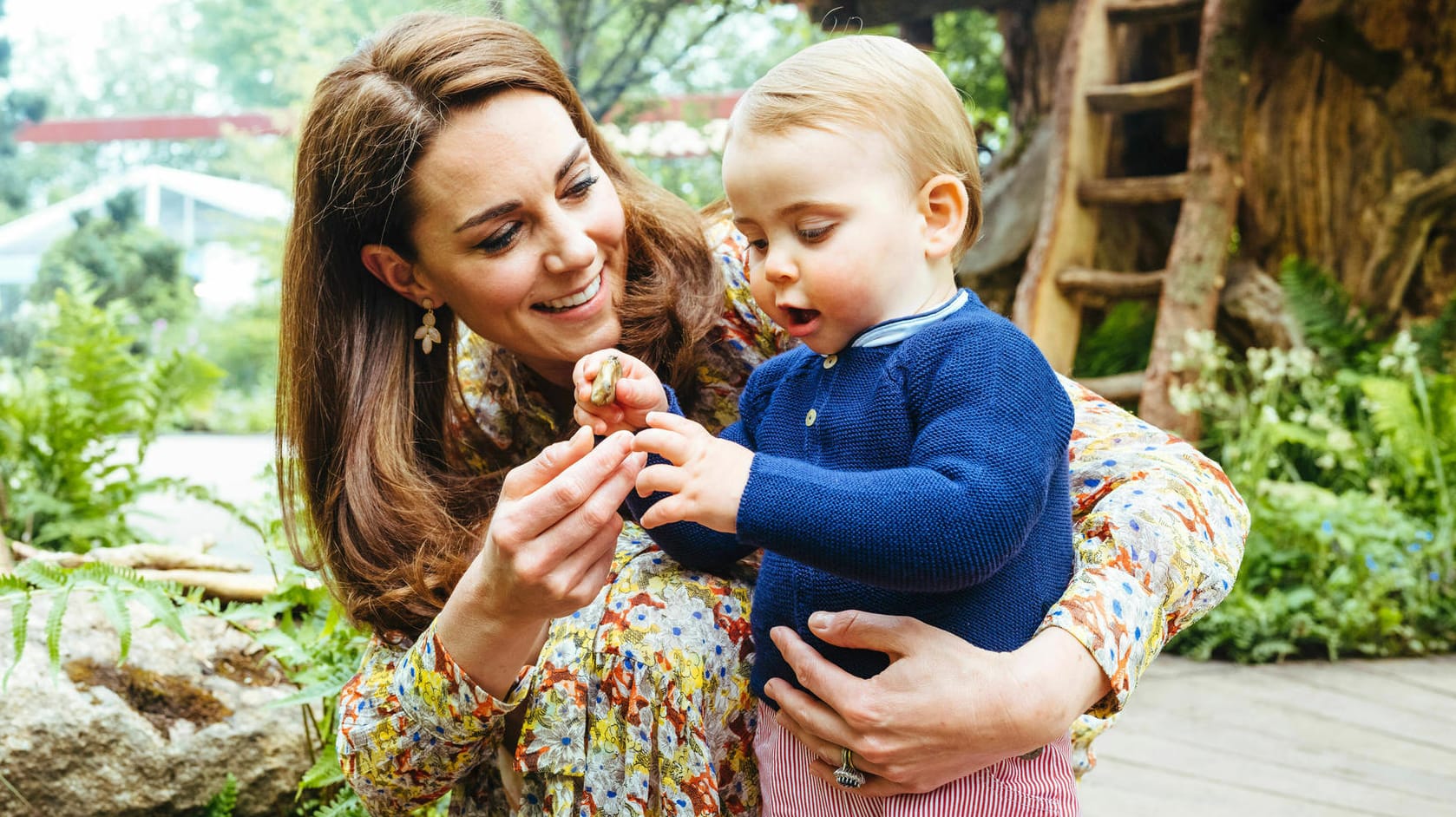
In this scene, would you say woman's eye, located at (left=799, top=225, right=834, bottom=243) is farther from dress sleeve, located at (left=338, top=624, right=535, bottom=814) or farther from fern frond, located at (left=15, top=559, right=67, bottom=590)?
fern frond, located at (left=15, top=559, right=67, bottom=590)

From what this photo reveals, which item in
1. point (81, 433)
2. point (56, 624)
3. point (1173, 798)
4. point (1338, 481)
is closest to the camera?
point (56, 624)

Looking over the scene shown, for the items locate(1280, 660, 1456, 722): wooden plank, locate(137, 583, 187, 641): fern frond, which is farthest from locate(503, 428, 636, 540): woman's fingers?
locate(1280, 660, 1456, 722): wooden plank

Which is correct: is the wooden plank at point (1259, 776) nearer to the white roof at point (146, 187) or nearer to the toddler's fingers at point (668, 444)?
the toddler's fingers at point (668, 444)

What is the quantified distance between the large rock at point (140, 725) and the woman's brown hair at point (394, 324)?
551 millimetres

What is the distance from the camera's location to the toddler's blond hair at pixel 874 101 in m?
1.23

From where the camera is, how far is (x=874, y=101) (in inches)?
48.5

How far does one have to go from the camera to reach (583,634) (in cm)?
150

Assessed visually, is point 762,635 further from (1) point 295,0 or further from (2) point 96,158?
(2) point 96,158

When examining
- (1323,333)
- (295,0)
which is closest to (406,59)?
(1323,333)

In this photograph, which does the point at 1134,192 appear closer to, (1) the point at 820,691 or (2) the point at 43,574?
(1) the point at 820,691

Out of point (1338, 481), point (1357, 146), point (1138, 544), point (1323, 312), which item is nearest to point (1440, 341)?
point (1323, 312)

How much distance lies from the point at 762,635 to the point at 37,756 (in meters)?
1.45

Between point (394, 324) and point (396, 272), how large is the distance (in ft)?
0.29

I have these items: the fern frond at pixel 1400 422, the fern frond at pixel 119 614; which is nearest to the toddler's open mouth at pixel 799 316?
the fern frond at pixel 119 614
